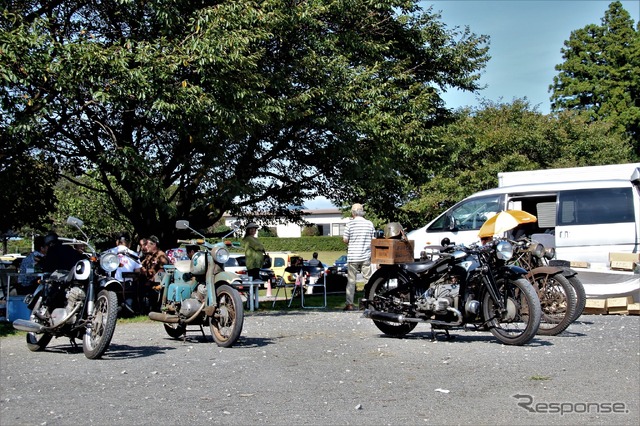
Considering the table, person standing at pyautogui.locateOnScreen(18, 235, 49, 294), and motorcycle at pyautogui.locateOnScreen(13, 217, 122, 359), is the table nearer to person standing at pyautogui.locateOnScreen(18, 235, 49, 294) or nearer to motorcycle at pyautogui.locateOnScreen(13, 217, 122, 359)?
person standing at pyautogui.locateOnScreen(18, 235, 49, 294)

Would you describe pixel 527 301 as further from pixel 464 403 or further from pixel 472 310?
pixel 464 403

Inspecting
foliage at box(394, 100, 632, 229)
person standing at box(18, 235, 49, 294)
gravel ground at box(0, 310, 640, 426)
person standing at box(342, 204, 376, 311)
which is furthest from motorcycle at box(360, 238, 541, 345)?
foliage at box(394, 100, 632, 229)

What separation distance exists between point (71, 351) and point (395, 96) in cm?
1227

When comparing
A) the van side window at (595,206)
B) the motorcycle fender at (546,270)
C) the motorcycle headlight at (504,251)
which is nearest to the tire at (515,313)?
the motorcycle headlight at (504,251)

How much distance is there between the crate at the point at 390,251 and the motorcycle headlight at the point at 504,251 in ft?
4.60

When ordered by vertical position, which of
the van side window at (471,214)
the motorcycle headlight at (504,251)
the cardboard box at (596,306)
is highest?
the van side window at (471,214)

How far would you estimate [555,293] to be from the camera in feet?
36.0

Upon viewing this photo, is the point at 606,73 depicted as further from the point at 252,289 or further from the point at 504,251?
the point at 504,251

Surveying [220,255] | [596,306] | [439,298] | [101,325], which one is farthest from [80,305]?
[596,306]

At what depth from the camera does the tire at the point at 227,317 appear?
984 centimetres

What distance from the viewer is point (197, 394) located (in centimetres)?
712

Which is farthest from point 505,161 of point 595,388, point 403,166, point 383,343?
point 595,388

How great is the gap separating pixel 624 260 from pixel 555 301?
4.12m

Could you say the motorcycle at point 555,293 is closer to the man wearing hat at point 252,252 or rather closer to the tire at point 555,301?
the tire at point 555,301
